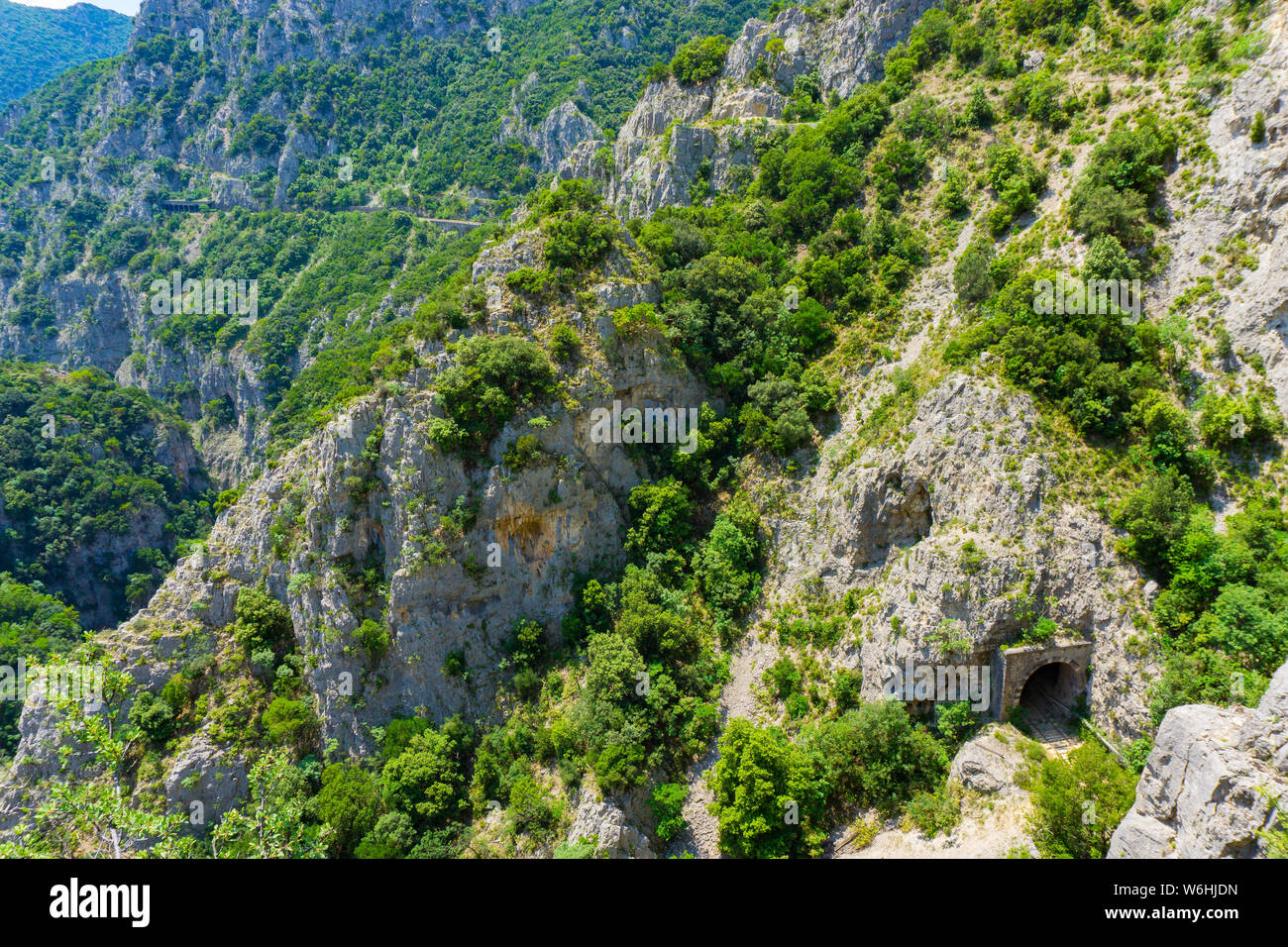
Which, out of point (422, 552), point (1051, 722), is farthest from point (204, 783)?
point (1051, 722)

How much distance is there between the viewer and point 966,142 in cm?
4884

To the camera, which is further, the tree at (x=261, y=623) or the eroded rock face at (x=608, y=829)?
the tree at (x=261, y=623)

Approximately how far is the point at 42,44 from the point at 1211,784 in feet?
975

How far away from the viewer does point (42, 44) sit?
18162 centimetres

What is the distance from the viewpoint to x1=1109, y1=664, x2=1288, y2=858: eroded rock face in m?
18.1

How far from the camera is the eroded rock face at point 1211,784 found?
714 inches

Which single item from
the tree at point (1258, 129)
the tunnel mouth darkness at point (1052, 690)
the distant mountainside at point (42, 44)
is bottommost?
the tunnel mouth darkness at point (1052, 690)

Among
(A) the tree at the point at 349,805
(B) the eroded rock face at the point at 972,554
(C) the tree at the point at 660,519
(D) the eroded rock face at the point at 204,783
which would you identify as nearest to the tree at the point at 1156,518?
(B) the eroded rock face at the point at 972,554

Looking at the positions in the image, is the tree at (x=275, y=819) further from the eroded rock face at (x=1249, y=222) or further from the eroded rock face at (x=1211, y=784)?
the eroded rock face at (x=1249, y=222)

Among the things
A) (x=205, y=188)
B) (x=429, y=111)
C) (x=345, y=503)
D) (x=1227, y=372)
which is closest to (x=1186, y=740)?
(x=1227, y=372)

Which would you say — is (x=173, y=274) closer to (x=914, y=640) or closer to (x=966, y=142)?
(x=966, y=142)

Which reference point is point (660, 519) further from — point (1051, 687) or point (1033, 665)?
point (1051, 687)

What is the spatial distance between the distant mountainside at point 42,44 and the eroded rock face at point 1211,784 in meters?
266

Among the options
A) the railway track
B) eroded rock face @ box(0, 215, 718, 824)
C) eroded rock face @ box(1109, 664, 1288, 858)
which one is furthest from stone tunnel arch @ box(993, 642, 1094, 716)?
eroded rock face @ box(0, 215, 718, 824)
